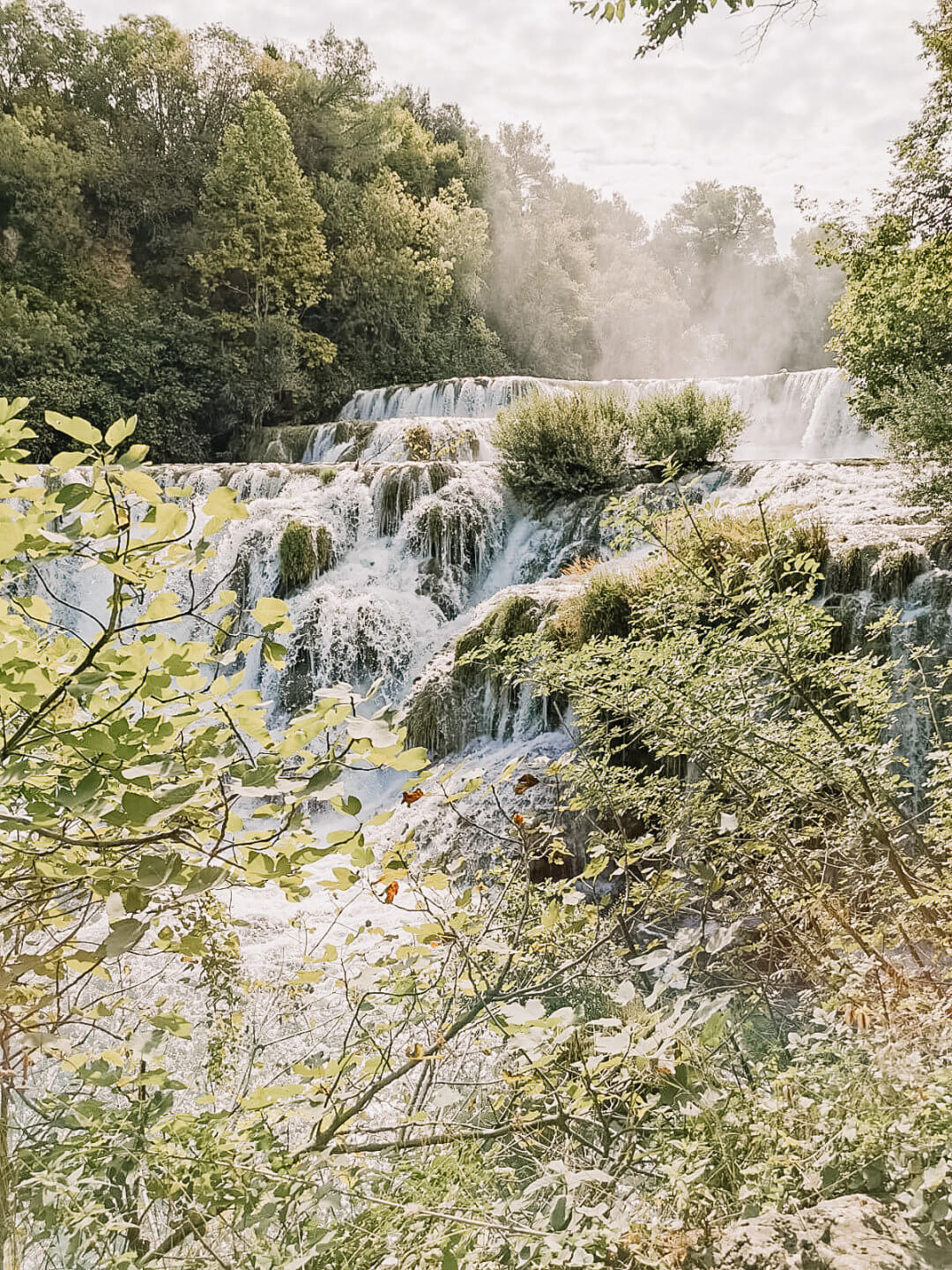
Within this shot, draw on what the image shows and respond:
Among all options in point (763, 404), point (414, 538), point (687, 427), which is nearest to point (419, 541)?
point (414, 538)

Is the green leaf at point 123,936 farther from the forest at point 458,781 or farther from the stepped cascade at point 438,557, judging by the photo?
the stepped cascade at point 438,557

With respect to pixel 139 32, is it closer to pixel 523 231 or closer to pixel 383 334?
pixel 383 334

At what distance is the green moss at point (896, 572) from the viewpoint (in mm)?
5504

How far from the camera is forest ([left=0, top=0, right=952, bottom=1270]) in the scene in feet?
3.72

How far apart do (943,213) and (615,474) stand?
5443 millimetres

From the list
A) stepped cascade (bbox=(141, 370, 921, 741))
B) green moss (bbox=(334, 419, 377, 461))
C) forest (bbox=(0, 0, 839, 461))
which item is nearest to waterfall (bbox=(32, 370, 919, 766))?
stepped cascade (bbox=(141, 370, 921, 741))

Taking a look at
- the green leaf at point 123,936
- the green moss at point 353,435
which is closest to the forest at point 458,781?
the green leaf at point 123,936

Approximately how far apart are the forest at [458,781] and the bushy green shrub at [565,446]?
0.16 ft

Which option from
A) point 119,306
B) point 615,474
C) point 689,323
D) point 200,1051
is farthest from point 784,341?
point 200,1051

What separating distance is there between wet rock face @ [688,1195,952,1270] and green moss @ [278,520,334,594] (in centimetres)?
917

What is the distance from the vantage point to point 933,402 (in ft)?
25.3

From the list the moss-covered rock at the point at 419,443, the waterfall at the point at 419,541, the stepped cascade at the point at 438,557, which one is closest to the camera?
the stepped cascade at the point at 438,557

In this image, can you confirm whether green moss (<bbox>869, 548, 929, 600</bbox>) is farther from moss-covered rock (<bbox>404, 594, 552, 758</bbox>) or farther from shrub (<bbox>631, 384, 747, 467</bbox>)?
shrub (<bbox>631, 384, 747, 467</bbox>)

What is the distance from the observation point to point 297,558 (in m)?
9.91
